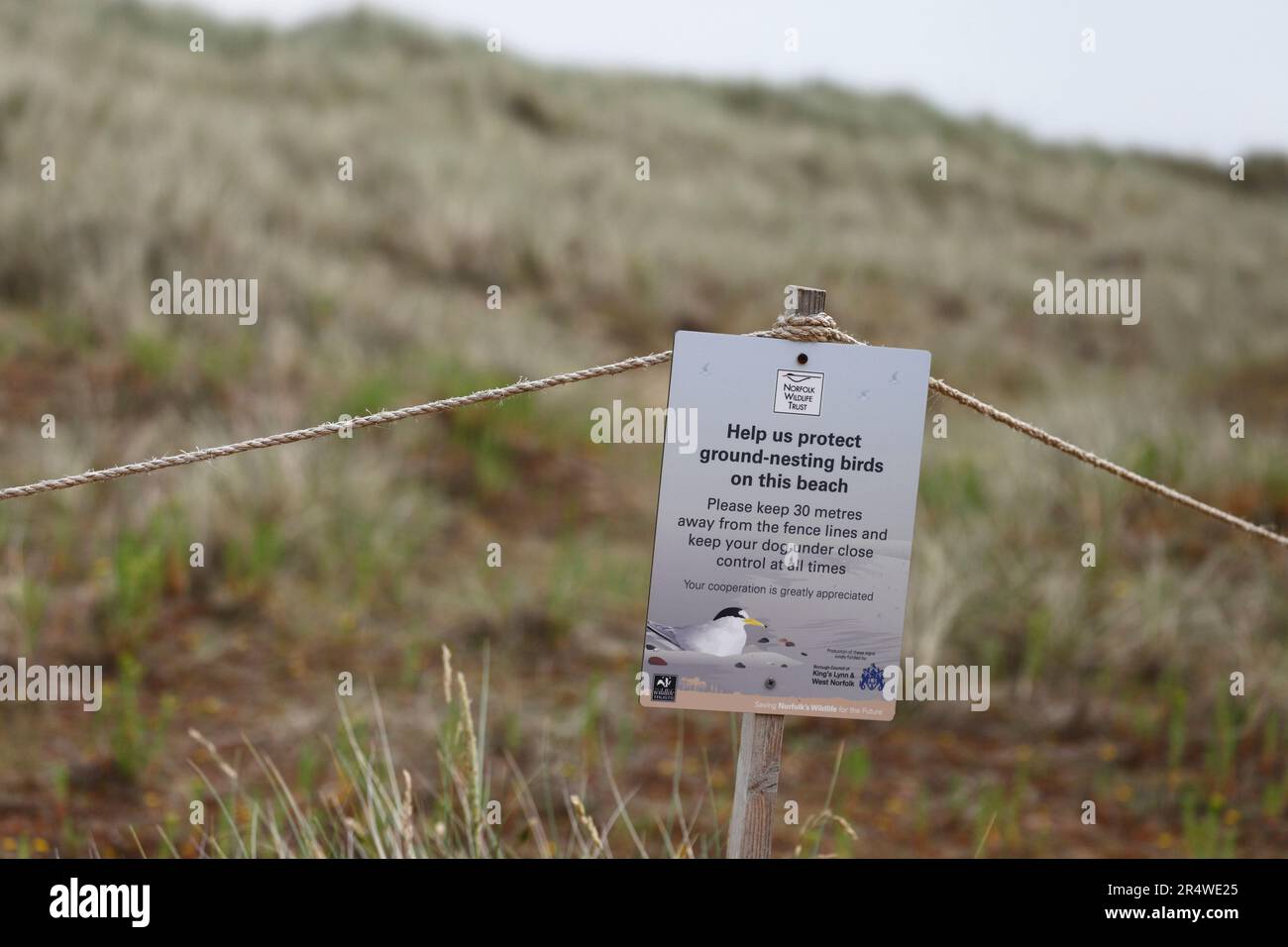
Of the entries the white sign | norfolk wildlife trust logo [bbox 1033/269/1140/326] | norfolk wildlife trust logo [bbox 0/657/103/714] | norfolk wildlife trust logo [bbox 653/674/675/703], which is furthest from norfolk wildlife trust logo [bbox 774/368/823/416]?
norfolk wildlife trust logo [bbox 1033/269/1140/326]

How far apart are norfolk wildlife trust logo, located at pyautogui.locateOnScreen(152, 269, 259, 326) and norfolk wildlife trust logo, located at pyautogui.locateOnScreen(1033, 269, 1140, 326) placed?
8900mm

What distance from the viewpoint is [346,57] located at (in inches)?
672

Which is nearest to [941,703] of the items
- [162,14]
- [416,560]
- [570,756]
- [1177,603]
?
[1177,603]

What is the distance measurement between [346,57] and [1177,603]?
53.0ft

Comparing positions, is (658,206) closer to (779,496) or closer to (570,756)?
(570,756)

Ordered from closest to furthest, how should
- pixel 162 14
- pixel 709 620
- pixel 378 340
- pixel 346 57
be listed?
pixel 709 620 < pixel 378 340 < pixel 346 57 < pixel 162 14

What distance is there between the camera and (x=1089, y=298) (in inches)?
571

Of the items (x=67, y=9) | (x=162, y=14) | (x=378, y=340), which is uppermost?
(x=162, y=14)

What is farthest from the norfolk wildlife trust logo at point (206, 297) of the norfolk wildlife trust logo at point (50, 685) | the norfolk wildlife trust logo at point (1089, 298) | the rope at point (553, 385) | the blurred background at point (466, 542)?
the norfolk wildlife trust logo at point (1089, 298)

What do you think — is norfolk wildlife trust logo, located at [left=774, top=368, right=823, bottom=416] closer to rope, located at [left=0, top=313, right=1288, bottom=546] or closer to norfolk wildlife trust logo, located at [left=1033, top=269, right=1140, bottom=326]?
rope, located at [left=0, top=313, right=1288, bottom=546]

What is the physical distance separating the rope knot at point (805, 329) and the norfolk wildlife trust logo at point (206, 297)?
5.44 m

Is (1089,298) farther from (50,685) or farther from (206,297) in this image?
(50,685)

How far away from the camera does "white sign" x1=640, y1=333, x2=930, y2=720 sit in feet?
5.47

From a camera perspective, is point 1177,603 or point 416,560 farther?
point 416,560
